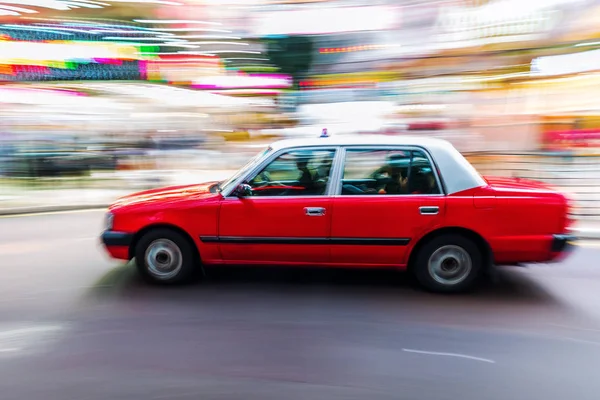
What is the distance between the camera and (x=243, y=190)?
4.07 meters

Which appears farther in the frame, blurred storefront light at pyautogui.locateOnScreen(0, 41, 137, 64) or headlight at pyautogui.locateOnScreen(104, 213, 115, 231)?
blurred storefront light at pyautogui.locateOnScreen(0, 41, 137, 64)

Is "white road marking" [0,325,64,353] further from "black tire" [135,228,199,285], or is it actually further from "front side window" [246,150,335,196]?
"front side window" [246,150,335,196]

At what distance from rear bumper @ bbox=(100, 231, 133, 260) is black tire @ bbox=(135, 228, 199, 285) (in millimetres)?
98

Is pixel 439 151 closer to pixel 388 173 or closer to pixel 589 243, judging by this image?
pixel 388 173

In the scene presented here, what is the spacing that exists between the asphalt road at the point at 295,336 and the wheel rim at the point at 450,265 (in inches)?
7.9

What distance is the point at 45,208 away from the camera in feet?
26.8

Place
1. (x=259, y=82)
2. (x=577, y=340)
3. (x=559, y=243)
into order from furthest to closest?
(x=259, y=82) < (x=559, y=243) < (x=577, y=340)

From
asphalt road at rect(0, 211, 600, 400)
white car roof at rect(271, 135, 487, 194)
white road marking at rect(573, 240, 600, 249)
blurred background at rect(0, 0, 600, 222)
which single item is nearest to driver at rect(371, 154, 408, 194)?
white car roof at rect(271, 135, 487, 194)

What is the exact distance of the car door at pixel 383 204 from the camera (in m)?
3.93

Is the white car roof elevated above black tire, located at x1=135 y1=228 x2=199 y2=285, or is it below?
above

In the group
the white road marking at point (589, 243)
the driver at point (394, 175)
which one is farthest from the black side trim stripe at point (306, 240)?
the white road marking at point (589, 243)

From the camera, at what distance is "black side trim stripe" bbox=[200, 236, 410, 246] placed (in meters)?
3.98

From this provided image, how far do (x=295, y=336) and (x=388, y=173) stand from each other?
1666mm

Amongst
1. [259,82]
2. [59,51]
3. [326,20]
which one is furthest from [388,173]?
[59,51]
